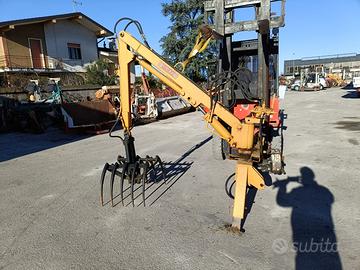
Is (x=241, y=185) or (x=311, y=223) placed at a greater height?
(x=241, y=185)

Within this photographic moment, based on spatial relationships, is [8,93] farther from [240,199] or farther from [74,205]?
[240,199]

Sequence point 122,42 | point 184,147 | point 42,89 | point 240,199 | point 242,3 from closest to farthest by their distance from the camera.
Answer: point 240,199
point 122,42
point 242,3
point 184,147
point 42,89

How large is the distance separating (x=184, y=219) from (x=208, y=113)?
1456 mm

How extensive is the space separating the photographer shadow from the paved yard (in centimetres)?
1

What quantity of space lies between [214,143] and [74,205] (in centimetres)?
332

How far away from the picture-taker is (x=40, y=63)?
23.8m

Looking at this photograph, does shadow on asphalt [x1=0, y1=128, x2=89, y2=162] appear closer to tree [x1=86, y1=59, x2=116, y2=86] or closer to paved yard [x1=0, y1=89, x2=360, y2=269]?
paved yard [x1=0, y1=89, x2=360, y2=269]

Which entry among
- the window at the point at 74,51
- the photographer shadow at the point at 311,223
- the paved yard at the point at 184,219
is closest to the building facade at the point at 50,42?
the window at the point at 74,51

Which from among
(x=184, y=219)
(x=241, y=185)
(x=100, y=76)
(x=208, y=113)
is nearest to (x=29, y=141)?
(x=184, y=219)

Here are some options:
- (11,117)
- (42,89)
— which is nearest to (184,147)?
(11,117)

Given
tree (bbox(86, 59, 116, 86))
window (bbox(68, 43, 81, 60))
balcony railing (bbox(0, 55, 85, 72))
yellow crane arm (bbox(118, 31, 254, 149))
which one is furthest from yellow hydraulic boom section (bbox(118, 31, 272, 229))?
window (bbox(68, 43, 81, 60))

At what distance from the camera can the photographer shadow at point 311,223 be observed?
297 centimetres

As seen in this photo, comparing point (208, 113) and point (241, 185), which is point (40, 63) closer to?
point (208, 113)

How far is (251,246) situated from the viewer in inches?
127
